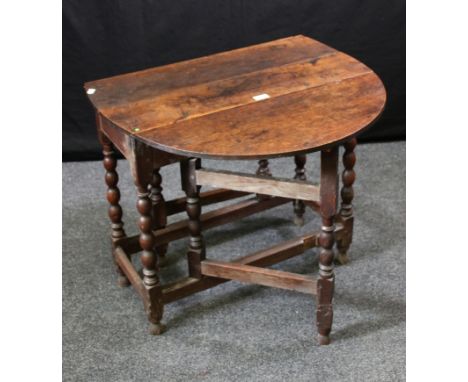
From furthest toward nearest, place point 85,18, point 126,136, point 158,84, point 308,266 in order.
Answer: point 85,18
point 308,266
point 158,84
point 126,136

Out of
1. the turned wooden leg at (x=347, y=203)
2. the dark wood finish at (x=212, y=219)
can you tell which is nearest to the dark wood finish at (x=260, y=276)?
the dark wood finish at (x=212, y=219)

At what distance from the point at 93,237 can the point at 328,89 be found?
1.25 m

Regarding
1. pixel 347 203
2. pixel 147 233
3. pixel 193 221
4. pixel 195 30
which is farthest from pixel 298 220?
pixel 195 30

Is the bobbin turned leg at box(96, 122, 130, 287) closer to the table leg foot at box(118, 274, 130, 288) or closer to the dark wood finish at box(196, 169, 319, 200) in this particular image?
the table leg foot at box(118, 274, 130, 288)

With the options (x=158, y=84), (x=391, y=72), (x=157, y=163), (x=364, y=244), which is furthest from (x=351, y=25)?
(x=157, y=163)

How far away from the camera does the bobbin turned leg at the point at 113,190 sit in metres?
2.55

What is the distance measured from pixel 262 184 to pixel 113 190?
2.06 ft

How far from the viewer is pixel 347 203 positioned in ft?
9.04

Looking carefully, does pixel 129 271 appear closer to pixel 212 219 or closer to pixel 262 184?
pixel 212 219

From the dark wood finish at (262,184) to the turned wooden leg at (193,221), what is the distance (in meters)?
0.15

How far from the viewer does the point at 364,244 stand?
2.97 metres

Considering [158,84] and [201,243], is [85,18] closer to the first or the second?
[158,84]

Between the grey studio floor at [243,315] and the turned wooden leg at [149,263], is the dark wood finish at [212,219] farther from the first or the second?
the turned wooden leg at [149,263]

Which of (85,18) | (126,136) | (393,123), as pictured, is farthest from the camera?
(393,123)
